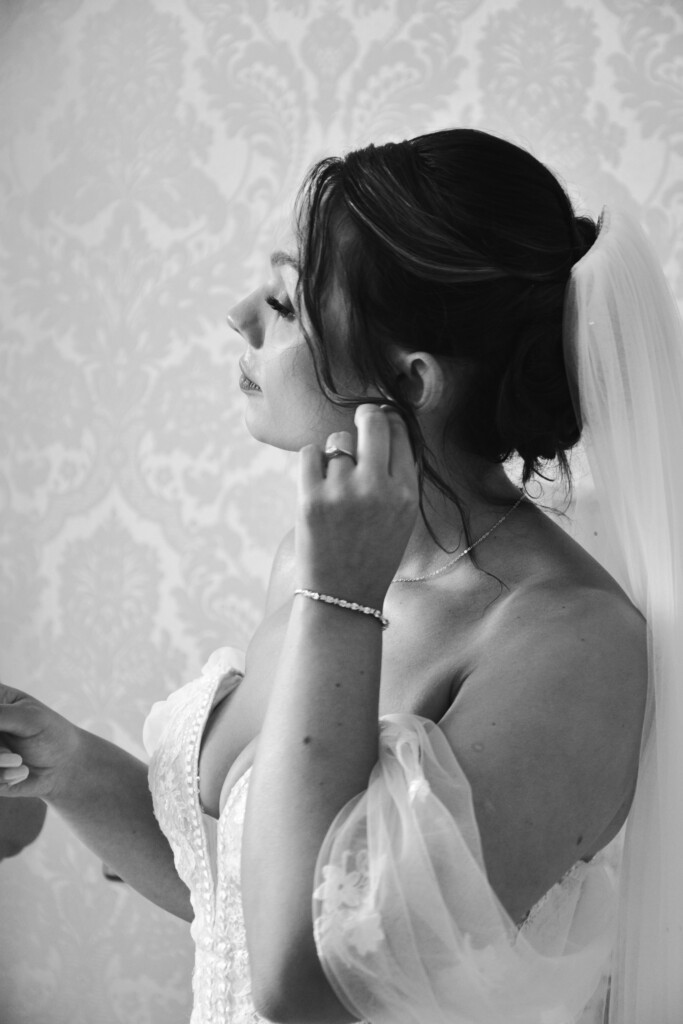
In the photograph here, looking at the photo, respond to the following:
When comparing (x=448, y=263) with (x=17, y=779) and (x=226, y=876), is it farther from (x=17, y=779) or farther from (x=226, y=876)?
(x=17, y=779)

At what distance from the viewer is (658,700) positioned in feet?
3.01

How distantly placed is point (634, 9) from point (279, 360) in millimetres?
973

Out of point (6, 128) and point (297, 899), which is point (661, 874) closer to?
point (297, 899)

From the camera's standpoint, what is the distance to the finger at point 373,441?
2.85 ft

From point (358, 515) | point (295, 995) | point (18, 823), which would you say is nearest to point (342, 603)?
point (358, 515)

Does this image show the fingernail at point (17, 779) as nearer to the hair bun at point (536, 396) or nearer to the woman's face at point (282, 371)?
the woman's face at point (282, 371)

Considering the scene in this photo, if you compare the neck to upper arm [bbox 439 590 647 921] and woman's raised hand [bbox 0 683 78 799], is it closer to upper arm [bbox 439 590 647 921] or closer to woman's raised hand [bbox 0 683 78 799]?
upper arm [bbox 439 590 647 921]

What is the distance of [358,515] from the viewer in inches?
33.1

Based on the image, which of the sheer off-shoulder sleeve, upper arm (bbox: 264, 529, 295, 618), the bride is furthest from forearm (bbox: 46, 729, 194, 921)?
the sheer off-shoulder sleeve

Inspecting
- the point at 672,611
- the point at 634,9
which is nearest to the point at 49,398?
the point at 634,9

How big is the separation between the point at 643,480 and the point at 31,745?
30.2 inches

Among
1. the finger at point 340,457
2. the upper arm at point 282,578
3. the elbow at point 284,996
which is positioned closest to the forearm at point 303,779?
the elbow at point 284,996

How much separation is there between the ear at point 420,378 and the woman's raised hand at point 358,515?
0.38 feet

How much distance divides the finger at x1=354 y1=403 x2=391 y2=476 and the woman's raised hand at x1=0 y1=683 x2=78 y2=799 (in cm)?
57
